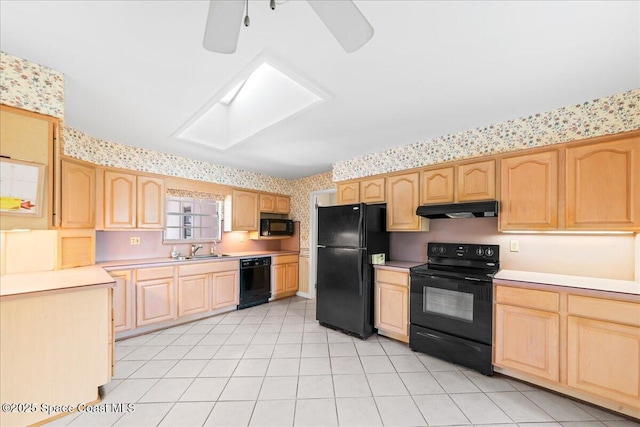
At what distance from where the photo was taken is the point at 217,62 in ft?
5.41

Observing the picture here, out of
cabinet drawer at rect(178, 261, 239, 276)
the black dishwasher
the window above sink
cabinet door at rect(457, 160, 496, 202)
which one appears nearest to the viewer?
cabinet door at rect(457, 160, 496, 202)

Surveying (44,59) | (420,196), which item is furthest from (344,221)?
(44,59)

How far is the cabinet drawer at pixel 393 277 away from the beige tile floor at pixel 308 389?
0.69 meters

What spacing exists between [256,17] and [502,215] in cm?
261

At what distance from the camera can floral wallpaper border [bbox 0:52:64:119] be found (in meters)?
1.60

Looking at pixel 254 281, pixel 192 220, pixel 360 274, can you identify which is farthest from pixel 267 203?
pixel 360 274

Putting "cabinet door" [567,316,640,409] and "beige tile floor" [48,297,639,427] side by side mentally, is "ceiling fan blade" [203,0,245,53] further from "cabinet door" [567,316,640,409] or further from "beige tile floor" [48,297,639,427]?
"cabinet door" [567,316,640,409]

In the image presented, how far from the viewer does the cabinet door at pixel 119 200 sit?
3.12 meters

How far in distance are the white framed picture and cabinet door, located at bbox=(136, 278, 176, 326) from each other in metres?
1.68

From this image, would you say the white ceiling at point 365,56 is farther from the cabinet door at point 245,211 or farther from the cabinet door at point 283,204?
the cabinet door at point 283,204

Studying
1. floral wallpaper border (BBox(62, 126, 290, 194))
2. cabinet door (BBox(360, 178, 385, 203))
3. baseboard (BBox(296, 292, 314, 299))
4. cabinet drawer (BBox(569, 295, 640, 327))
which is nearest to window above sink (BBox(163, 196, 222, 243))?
floral wallpaper border (BBox(62, 126, 290, 194))

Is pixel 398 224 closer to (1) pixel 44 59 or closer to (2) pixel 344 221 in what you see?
(2) pixel 344 221

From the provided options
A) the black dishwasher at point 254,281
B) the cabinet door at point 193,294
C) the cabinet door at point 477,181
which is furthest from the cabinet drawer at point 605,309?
the cabinet door at point 193,294

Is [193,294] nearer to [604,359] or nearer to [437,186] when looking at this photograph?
[437,186]
